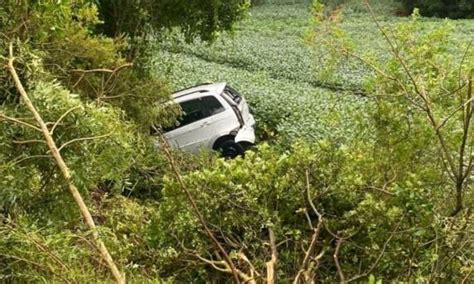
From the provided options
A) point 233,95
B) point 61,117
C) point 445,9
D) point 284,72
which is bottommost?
point 445,9

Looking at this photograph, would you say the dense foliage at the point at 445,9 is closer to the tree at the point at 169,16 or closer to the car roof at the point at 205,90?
the car roof at the point at 205,90

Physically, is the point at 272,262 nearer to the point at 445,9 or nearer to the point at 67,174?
the point at 67,174

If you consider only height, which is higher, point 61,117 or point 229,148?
point 61,117

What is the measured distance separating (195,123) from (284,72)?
1016 centimetres

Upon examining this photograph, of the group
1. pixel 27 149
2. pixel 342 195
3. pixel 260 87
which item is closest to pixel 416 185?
pixel 342 195

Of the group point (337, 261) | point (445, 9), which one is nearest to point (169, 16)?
point (337, 261)

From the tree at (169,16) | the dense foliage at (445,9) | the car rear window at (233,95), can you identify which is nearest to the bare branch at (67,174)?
the tree at (169,16)

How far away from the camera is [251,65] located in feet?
78.0

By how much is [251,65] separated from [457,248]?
18850mm

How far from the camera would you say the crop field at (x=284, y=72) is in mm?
10492

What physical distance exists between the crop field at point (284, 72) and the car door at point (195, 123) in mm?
869

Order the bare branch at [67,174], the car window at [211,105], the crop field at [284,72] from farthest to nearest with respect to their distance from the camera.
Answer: the car window at [211,105], the crop field at [284,72], the bare branch at [67,174]

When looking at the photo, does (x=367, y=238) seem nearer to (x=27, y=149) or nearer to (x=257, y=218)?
(x=257, y=218)

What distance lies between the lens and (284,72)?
22.5 m
